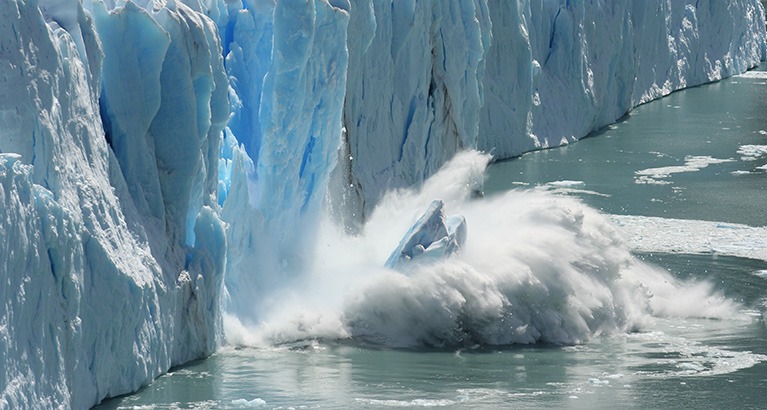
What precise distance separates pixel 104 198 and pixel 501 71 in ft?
43.8

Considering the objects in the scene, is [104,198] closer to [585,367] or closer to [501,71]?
[585,367]

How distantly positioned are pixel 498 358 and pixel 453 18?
8.12 meters

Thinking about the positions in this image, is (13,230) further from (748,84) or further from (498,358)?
(748,84)

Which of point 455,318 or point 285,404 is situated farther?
point 455,318

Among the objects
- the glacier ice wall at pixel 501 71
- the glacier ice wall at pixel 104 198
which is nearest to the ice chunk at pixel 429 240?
the glacier ice wall at pixel 104 198

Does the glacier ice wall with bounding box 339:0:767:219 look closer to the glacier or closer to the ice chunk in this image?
the glacier

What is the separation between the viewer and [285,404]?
9438 mm

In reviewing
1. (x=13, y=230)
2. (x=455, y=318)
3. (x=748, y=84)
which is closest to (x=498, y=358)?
(x=455, y=318)

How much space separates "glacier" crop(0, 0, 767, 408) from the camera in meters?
8.35

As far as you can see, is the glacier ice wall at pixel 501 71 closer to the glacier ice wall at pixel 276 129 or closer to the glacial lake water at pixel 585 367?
the glacier ice wall at pixel 276 129

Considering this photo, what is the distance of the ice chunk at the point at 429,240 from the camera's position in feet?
39.7

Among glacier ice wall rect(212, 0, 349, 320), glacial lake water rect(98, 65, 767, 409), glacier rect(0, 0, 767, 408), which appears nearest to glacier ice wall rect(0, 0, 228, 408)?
glacier rect(0, 0, 767, 408)

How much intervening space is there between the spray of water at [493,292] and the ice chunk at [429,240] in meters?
0.10

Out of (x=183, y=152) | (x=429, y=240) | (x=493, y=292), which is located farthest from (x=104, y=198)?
(x=493, y=292)
